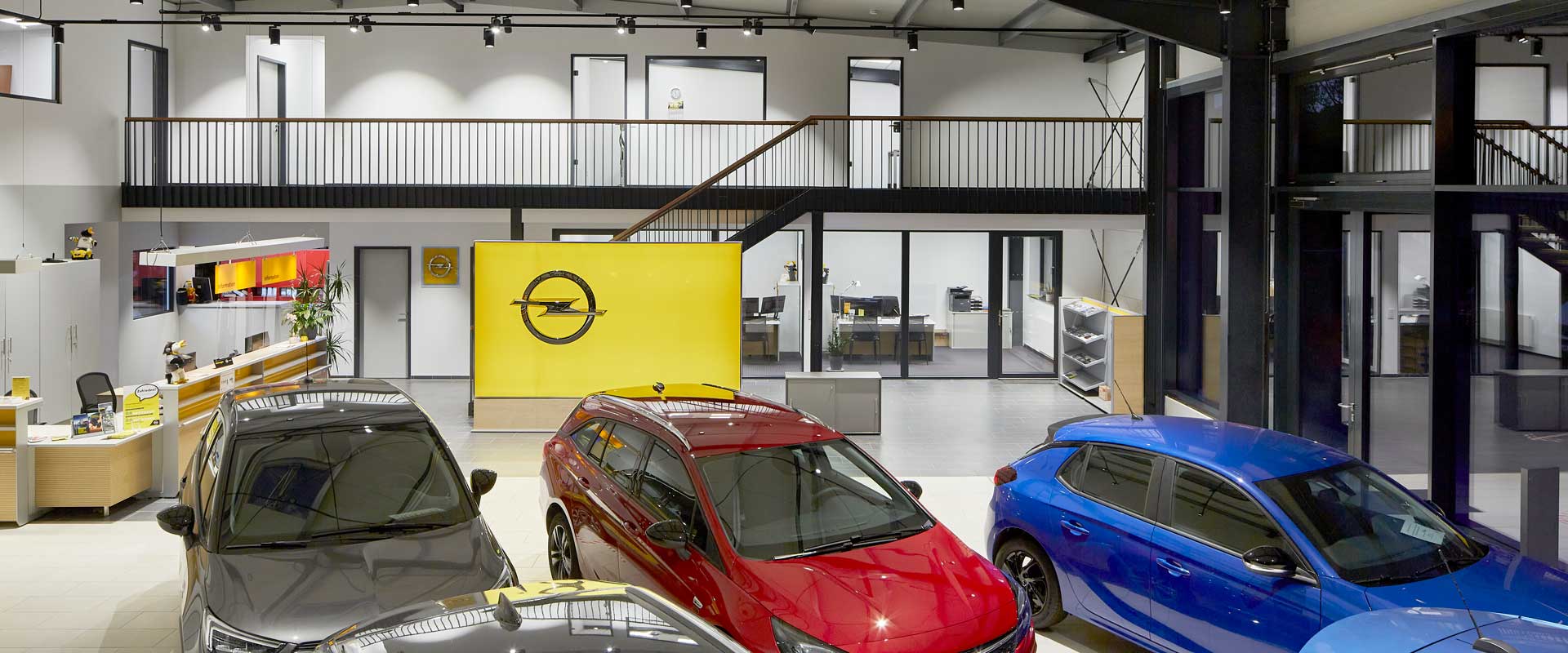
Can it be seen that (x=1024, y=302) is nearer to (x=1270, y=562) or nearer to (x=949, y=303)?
(x=949, y=303)

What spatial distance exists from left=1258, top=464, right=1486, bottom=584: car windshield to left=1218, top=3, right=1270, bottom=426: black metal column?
4346mm

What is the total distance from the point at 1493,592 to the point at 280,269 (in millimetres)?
15994

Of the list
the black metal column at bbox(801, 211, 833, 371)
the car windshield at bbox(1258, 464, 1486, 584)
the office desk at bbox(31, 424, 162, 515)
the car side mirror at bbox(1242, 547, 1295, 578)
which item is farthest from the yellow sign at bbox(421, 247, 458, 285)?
the car side mirror at bbox(1242, 547, 1295, 578)

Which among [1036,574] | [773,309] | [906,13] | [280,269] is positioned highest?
[906,13]

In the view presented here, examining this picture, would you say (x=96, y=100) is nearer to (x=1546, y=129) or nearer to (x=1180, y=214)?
(x=1180, y=214)

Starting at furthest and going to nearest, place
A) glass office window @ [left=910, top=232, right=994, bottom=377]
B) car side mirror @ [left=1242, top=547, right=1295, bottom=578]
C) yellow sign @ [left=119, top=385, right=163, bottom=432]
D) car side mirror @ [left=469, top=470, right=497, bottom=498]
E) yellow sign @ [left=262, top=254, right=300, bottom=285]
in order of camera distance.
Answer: glass office window @ [left=910, top=232, right=994, bottom=377], yellow sign @ [left=262, top=254, right=300, bottom=285], yellow sign @ [left=119, top=385, right=163, bottom=432], car side mirror @ [left=469, top=470, right=497, bottom=498], car side mirror @ [left=1242, top=547, right=1295, bottom=578]

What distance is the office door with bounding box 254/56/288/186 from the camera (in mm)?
15766

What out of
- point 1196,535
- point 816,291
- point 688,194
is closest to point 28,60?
point 688,194

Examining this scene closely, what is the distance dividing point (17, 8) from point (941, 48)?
11.5 meters

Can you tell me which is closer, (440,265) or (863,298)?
(440,265)

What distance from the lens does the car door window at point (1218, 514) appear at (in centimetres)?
470

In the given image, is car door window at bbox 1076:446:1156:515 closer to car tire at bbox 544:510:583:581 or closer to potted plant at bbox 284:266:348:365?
car tire at bbox 544:510:583:581

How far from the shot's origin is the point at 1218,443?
5281mm

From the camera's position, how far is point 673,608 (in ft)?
11.1
